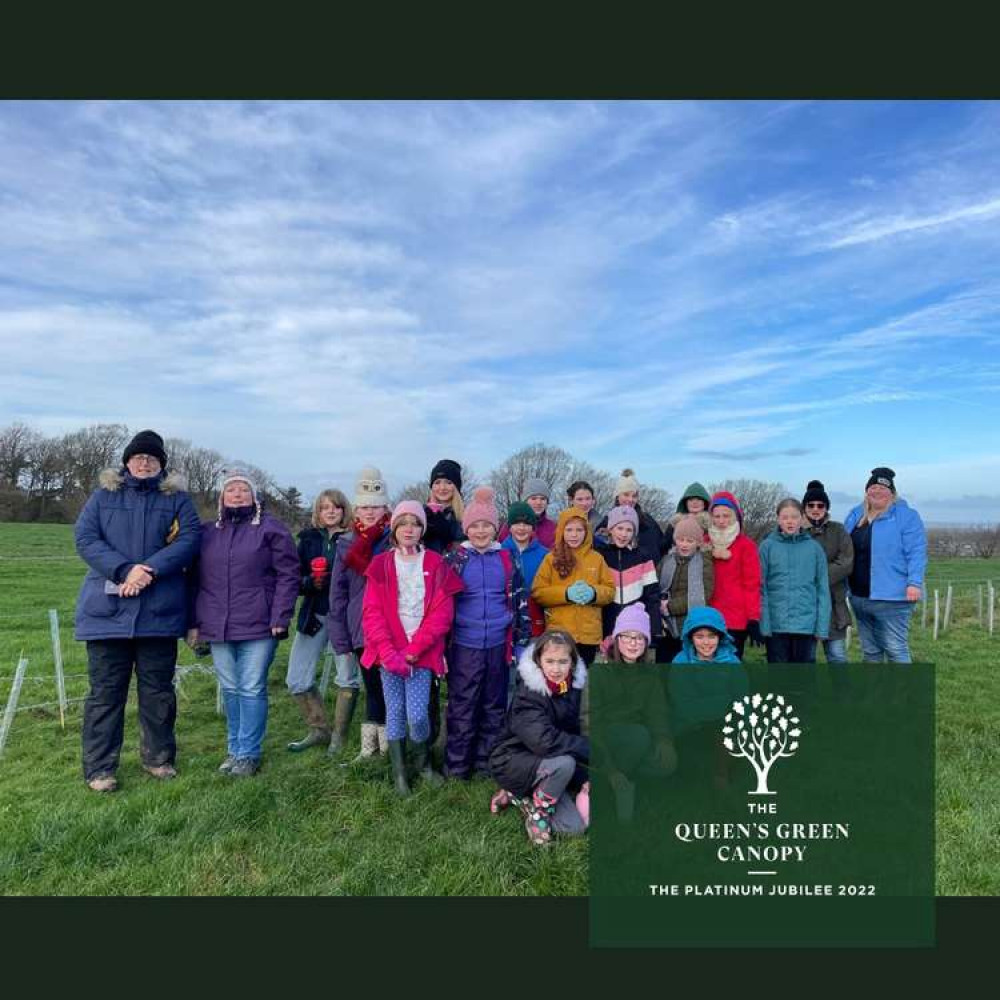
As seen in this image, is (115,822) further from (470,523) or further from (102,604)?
(470,523)

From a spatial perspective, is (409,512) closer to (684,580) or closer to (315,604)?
(315,604)

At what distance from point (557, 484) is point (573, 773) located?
3946 cm

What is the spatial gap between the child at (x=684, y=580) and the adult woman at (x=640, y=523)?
0.23m

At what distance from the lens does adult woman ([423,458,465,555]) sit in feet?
19.9

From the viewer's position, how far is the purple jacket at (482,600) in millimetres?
5465

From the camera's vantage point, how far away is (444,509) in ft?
20.6

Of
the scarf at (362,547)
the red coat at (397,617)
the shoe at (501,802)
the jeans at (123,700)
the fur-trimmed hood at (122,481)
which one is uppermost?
the fur-trimmed hood at (122,481)

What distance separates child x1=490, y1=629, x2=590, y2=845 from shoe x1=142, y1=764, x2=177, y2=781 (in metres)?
2.55

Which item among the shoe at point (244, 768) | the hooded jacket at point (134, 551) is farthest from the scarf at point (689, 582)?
the hooded jacket at point (134, 551)

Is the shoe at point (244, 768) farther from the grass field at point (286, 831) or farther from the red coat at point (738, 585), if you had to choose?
the red coat at point (738, 585)

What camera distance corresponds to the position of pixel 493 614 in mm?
5473

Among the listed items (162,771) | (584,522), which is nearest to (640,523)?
(584,522)

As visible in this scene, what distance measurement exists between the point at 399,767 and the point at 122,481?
119 inches

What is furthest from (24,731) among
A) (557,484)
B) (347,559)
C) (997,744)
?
(557,484)
